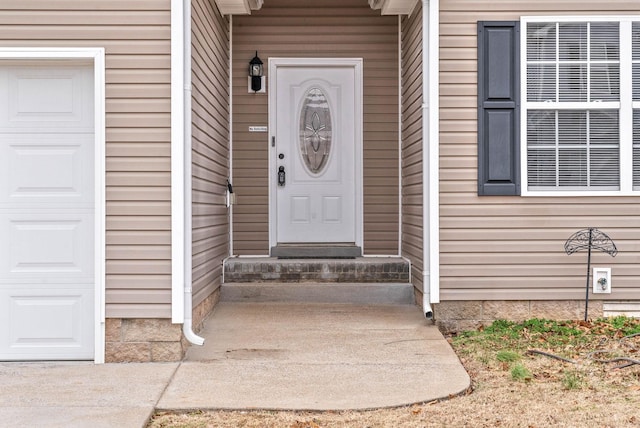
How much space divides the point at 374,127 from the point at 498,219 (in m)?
2.19

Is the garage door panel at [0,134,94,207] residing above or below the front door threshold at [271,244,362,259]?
above

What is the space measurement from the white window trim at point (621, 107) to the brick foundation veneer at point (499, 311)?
869 millimetres

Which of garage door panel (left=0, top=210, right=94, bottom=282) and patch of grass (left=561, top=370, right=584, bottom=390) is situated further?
garage door panel (left=0, top=210, right=94, bottom=282)

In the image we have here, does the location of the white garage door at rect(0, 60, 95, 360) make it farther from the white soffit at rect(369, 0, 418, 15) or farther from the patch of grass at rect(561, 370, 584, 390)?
the patch of grass at rect(561, 370, 584, 390)

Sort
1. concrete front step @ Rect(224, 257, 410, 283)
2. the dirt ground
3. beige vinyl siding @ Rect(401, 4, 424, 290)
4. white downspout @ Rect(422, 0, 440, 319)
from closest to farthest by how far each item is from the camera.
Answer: the dirt ground → white downspout @ Rect(422, 0, 440, 319) → beige vinyl siding @ Rect(401, 4, 424, 290) → concrete front step @ Rect(224, 257, 410, 283)

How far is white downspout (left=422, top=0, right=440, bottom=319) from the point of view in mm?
6156

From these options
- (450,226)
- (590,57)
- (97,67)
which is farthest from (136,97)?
(590,57)

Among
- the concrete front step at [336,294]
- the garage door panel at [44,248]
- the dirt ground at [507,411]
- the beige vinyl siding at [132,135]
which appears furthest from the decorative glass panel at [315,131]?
the dirt ground at [507,411]

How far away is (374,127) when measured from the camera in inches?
316

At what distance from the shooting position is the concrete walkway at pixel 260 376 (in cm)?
427

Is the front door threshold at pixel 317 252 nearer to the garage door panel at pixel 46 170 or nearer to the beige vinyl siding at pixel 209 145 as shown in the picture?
the beige vinyl siding at pixel 209 145

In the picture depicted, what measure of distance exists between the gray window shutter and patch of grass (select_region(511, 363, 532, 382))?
1.74 meters

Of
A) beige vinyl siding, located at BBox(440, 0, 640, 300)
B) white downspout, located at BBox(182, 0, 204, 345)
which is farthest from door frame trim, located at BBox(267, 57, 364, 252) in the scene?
white downspout, located at BBox(182, 0, 204, 345)

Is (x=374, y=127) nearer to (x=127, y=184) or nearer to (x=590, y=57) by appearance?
(x=590, y=57)
